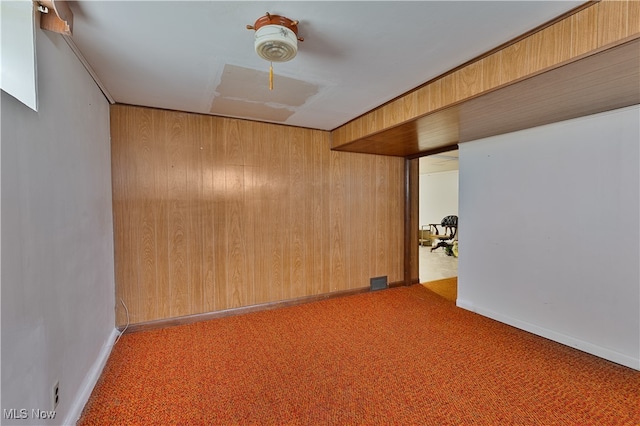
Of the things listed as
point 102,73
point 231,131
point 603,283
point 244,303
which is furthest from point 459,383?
point 102,73

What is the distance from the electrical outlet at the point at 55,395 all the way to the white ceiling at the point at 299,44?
6.09 feet

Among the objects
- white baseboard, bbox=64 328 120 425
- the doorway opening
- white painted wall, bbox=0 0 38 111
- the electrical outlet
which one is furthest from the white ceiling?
the doorway opening

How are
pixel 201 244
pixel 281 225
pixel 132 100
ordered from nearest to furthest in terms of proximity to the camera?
pixel 132 100
pixel 201 244
pixel 281 225

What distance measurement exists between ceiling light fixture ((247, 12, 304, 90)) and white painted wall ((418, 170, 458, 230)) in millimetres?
7443

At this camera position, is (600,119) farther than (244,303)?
No

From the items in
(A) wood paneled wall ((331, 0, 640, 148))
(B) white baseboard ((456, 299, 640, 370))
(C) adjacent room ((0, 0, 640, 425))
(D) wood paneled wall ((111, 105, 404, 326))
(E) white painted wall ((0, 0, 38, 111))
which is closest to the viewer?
(E) white painted wall ((0, 0, 38, 111))

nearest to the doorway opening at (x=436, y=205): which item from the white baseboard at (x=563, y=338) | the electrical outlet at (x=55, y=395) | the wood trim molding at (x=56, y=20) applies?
the white baseboard at (x=563, y=338)

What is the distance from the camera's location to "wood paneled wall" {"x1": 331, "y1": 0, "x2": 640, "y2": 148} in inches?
47.8

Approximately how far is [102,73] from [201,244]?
65.8 inches

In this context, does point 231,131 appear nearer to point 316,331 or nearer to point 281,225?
point 281,225

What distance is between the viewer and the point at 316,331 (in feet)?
8.87

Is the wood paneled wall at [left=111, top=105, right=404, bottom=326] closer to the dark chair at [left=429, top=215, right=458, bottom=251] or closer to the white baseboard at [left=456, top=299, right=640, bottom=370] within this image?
the white baseboard at [left=456, top=299, right=640, bottom=370]

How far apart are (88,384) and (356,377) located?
5.87 ft

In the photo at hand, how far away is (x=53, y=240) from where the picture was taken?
1417 mm
